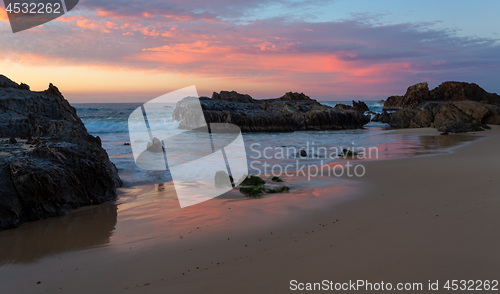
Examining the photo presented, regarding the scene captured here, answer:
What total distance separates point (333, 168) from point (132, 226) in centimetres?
689

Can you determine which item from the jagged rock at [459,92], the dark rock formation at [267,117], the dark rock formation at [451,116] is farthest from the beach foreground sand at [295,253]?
the jagged rock at [459,92]

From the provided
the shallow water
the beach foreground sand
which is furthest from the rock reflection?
the beach foreground sand

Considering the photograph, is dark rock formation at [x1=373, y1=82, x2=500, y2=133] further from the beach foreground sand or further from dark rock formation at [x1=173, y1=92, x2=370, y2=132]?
the beach foreground sand

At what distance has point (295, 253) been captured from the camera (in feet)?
12.9

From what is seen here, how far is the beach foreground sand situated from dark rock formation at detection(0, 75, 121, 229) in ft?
5.05

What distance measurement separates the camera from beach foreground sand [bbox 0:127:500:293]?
10.9 ft

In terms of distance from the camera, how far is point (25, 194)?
17.4 feet

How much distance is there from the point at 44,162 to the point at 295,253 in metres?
4.64

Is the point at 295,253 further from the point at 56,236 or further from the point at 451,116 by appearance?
the point at 451,116

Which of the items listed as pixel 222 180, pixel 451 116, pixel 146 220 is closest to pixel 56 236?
pixel 146 220

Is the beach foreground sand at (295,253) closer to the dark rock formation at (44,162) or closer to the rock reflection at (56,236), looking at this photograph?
the rock reflection at (56,236)

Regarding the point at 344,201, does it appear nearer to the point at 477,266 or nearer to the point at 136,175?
the point at 477,266

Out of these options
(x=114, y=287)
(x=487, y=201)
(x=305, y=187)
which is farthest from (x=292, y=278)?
(x=305, y=187)

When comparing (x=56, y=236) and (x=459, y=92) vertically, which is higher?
(x=459, y=92)
